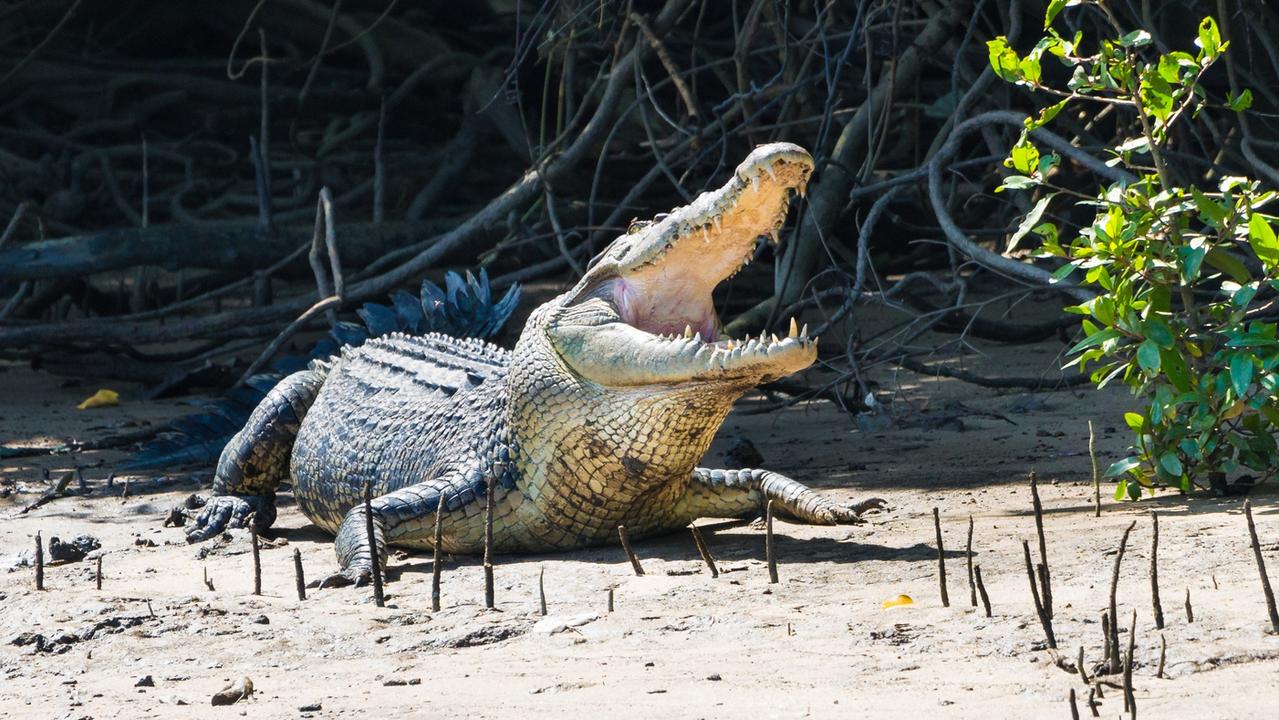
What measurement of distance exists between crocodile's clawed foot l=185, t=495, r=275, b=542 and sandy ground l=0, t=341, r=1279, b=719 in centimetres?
10

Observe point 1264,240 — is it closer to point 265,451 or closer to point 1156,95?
point 1156,95

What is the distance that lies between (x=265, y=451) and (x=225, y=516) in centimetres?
42

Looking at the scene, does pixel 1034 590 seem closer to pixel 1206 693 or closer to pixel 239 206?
pixel 1206 693

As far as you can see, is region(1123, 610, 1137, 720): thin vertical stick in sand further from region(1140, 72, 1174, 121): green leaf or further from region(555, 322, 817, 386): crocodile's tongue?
region(1140, 72, 1174, 121): green leaf

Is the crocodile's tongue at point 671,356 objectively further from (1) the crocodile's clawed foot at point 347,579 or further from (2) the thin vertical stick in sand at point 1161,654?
(2) the thin vertical stick in sand at point 1161,654

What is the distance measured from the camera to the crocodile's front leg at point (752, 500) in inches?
177

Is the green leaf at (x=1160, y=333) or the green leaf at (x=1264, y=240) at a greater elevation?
the green leaf at (x=1264, y=240)

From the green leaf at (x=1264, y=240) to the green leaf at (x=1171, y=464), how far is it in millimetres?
558

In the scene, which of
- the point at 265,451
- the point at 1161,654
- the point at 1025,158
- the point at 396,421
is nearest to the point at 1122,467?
the point at 1025,158

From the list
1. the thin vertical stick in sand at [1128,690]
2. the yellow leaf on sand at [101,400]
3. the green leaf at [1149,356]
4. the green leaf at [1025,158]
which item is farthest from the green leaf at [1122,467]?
the yellow leaf on sand at [101,400]

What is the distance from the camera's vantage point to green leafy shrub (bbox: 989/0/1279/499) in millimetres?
3885

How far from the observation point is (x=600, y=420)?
415 centimetres

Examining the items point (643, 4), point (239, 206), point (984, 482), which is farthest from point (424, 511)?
point (239, 206)

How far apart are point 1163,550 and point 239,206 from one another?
787 cm
